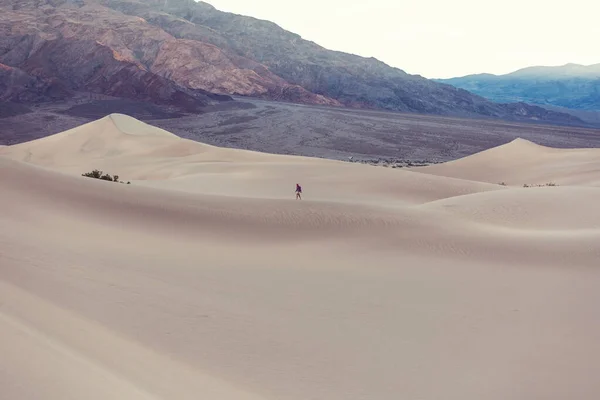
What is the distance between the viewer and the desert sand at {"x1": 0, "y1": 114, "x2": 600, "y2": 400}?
4.35m

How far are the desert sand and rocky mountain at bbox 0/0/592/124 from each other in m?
61.5

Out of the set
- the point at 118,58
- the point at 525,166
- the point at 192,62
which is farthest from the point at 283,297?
the point at 192,62

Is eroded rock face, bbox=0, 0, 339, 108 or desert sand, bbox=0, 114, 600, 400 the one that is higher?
eroded rock face, bbox=0, 0, 339, 108

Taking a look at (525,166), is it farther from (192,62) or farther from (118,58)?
(192,62)

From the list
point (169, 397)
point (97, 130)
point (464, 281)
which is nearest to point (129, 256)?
point (169, 397)

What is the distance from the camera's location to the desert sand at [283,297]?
435cm

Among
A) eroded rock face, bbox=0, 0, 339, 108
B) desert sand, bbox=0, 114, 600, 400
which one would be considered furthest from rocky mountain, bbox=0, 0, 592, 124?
desert sand, bbox=0, 114, 600, 400

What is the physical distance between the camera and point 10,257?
5.99 meters

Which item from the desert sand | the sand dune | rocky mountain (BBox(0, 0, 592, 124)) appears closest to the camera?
the desert sand

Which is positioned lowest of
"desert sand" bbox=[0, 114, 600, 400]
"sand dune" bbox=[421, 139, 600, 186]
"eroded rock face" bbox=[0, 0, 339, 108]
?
"desert sand" bbox=[0, 114, 600, 400]

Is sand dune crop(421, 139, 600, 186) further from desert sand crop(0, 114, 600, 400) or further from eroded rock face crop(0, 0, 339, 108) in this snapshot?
eroded rock face crop(0, 0, 339, 108)

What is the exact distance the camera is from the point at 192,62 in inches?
3445

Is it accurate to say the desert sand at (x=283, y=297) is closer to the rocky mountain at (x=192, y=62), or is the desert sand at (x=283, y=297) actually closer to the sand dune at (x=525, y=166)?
the sand dune at (x=525, y=166)

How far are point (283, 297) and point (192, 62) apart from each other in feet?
285
